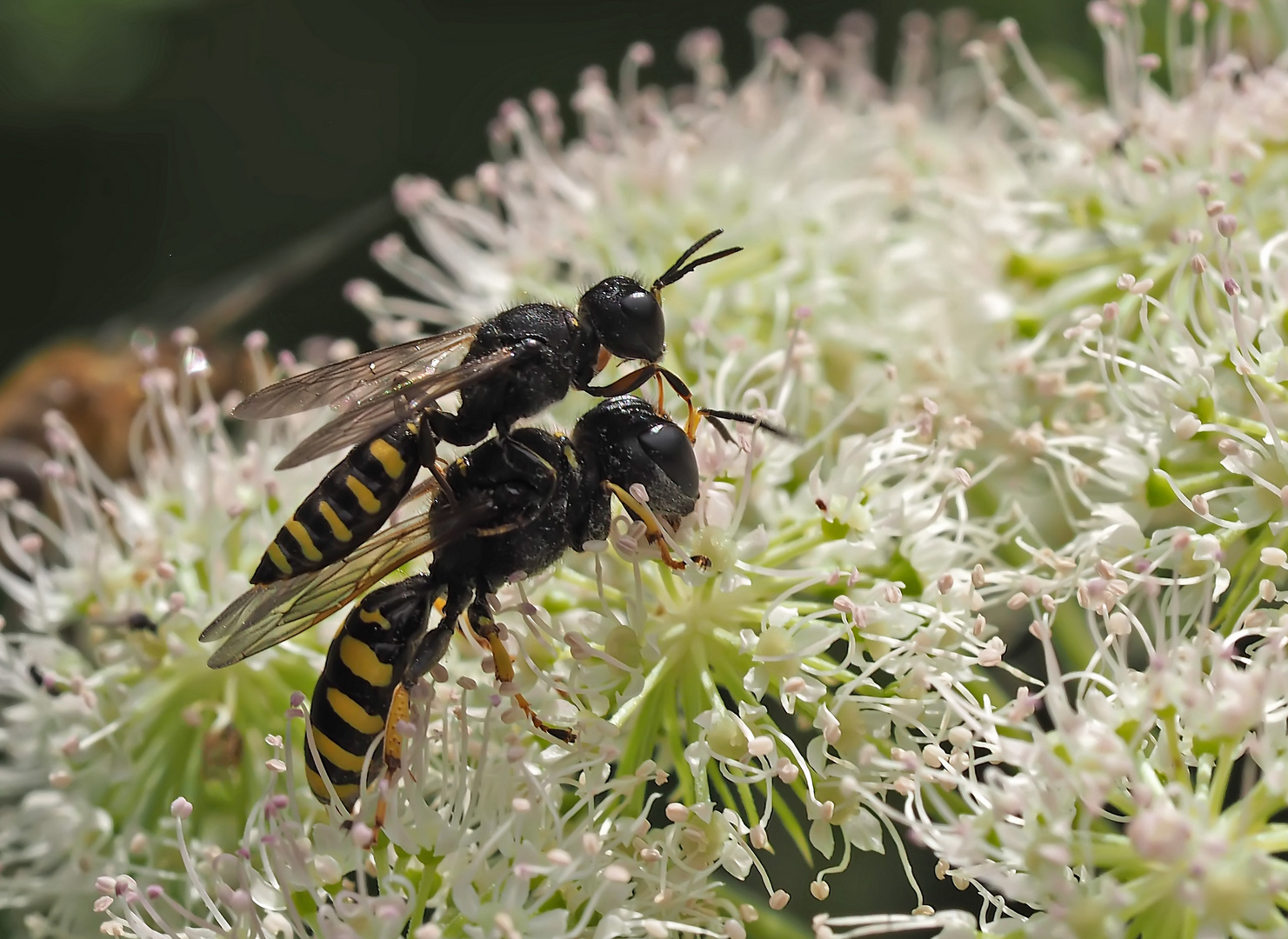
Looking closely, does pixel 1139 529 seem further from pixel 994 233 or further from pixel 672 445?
pixel 994 233

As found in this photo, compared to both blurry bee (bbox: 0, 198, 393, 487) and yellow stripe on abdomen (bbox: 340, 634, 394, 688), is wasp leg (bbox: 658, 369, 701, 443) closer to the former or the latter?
yellow stripe on abdomen (bbox: 340, 634, 394, 688)

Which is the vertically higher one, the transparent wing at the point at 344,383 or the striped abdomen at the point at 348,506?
the transparent wing at the point at 344,383

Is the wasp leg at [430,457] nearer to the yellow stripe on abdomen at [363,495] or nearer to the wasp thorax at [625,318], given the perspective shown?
the yellow stripe on abdomen at [363,495]

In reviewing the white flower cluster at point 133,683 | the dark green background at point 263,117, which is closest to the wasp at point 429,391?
the white flower cluster at point 133,683

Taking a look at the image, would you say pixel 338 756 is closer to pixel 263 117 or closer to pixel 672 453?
pixel 672 453

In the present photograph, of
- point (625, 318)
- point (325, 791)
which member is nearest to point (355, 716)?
point (325, 791)

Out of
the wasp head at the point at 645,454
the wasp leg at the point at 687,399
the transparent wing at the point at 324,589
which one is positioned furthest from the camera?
the wasp leg at the point at 687,399

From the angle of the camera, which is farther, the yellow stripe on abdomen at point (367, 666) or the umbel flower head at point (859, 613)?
the yellow stripe on abdomen at point (367, 666)
